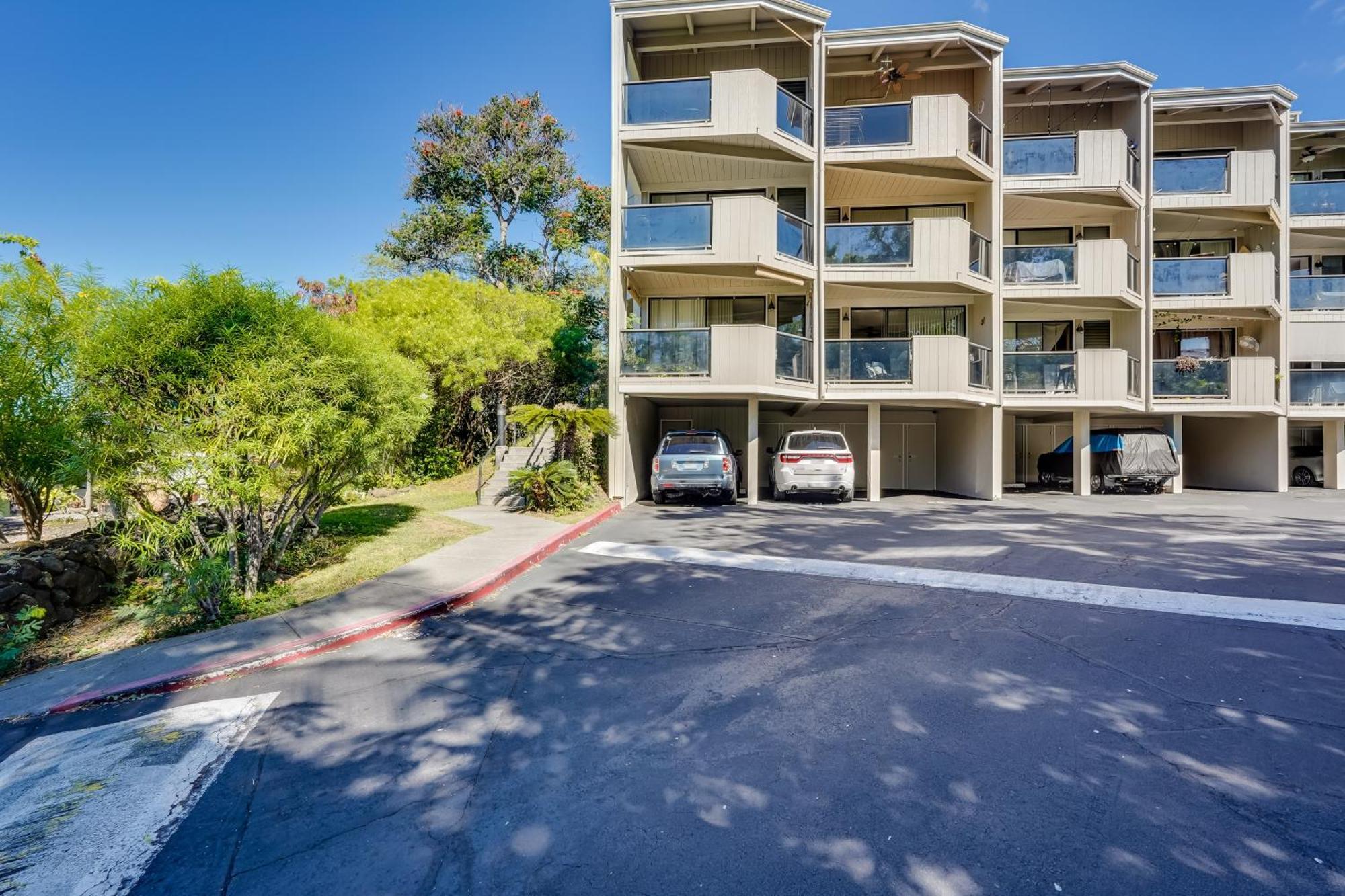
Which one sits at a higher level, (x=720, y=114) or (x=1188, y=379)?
(x=720, y=114)

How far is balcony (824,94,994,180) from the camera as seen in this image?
14.8 m

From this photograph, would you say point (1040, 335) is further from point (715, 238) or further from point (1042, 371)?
point (715, 238)

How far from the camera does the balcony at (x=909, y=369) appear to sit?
14.7 m

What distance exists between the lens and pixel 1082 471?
55.2 ft

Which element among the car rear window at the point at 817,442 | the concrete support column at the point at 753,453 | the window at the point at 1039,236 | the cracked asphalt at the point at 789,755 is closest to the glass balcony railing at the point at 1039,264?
the window at the point at 1039,236

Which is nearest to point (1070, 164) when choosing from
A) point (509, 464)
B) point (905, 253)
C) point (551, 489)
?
point (905, 253)

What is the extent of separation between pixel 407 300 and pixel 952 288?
50.3 ft

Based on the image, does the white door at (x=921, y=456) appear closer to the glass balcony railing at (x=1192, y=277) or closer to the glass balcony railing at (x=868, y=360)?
the glass balcony railing at (x=868, y=360)

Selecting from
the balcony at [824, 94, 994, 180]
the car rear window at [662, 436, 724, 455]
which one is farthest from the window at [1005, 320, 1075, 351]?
the car rear window at [662, 436, 724, 455]

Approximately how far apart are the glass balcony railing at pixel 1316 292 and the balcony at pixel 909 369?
11940 mm

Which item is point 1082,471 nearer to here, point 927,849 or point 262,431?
point 927,849

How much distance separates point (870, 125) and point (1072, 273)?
681cm

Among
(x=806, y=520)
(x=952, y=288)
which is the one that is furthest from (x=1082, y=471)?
(x=806, y=520)

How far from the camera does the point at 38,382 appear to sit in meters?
6.06
